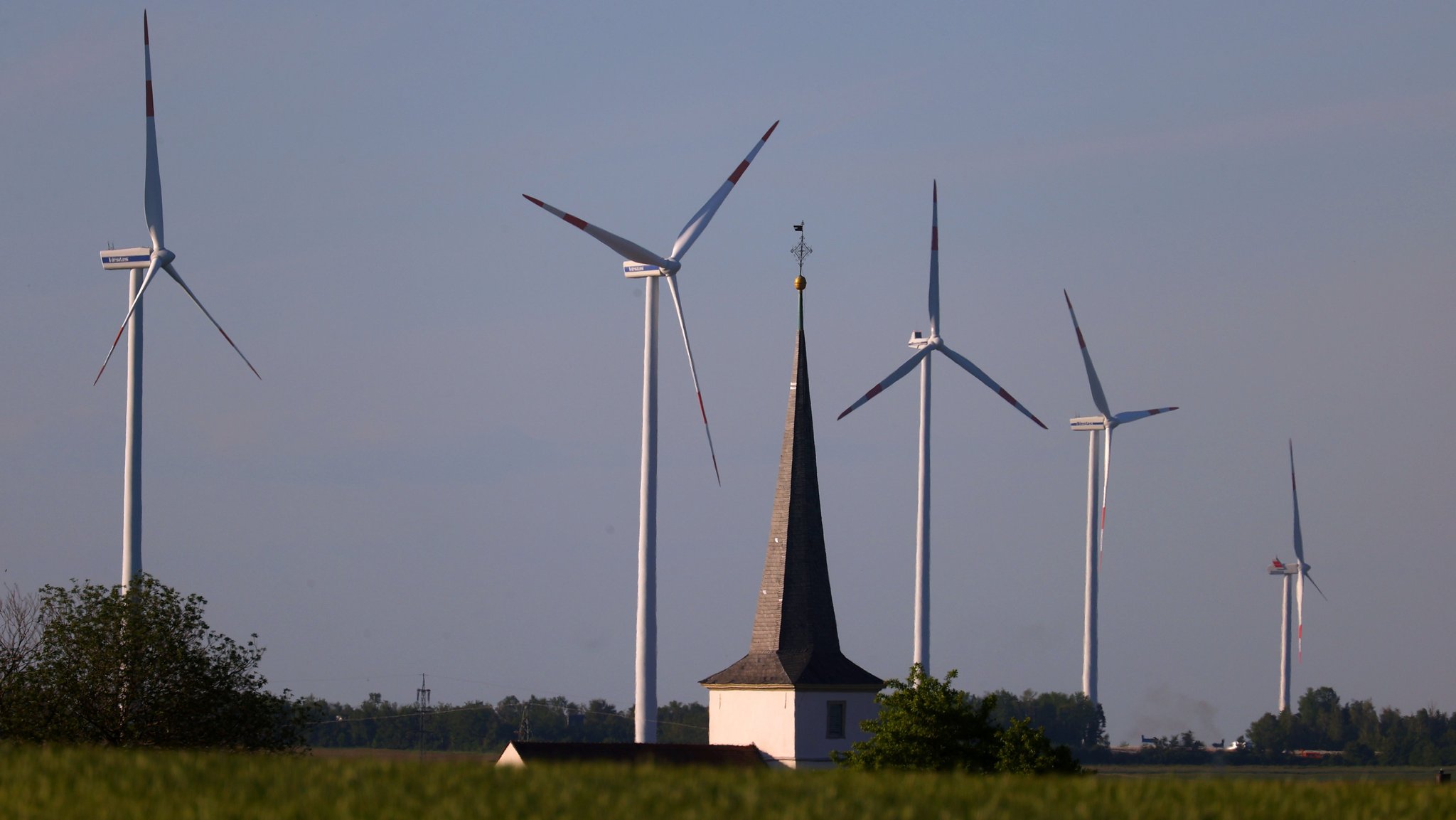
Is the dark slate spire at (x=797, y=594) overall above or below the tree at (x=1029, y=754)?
above

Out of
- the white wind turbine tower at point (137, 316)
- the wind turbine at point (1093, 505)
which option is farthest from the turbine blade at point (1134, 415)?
the white wind turbine tower at point (137, 316)

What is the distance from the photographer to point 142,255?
9825 centimetres

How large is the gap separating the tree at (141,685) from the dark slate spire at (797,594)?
2397 cm

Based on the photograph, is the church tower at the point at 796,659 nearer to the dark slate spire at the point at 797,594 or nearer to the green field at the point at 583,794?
the dark slate spire at the point at 797,594

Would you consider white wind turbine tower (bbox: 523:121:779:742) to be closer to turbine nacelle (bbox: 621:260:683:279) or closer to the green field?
turbine nacelle (bbox: 621:260:683:279)

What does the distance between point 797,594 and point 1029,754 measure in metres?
21.5

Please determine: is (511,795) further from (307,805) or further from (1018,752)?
(1018,752)

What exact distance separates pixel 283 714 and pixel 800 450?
2978 centimetres

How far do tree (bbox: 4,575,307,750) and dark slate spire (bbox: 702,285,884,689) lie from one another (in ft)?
78.6

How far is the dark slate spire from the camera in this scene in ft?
293

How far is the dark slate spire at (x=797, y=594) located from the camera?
89375 mm

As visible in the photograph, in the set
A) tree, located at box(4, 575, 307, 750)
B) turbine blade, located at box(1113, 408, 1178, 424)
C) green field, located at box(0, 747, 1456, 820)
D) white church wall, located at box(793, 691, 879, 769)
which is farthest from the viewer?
turbine blade, located at box(1113, 408, 1178, 424)

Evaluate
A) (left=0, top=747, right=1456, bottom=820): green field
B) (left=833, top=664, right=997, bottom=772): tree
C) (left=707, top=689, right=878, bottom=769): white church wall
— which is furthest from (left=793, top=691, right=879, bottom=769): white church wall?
(left=0, top=747, right=1456, bottom=820): green field

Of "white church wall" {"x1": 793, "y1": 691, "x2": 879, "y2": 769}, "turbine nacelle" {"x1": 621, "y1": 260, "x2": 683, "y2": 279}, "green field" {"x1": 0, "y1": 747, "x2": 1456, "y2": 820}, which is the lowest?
"white church wall" {"x1": 793, "y1": 691, "x2": 879, "y2": 769}
